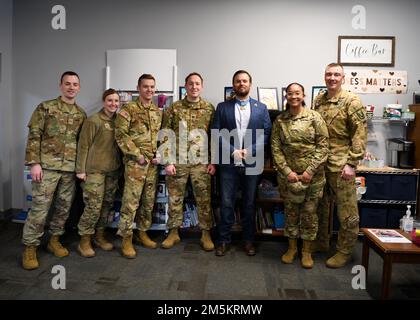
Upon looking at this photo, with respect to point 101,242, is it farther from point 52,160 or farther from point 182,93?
point 182,93

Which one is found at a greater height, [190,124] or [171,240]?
[190,124]

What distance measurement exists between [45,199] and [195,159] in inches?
49.8

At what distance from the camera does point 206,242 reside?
2.86 meters

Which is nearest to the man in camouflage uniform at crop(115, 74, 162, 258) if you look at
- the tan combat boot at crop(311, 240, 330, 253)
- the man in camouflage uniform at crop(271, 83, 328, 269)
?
the man in camouflage uniform at crop(271, 83, 328, 269)

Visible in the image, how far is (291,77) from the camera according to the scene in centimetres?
345

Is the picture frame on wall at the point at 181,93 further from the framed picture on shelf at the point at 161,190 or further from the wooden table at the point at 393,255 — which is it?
the wooden table at the point at 393,255

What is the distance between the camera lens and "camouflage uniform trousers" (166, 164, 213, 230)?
2801 mm

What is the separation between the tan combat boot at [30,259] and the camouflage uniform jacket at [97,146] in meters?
0.70

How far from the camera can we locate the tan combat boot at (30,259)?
7.89 ft

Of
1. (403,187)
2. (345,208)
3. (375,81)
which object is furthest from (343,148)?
(375,81)

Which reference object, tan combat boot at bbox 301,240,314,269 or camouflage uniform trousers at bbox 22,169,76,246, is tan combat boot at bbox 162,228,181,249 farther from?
tan combat boot at bbox 301,240,314,269
